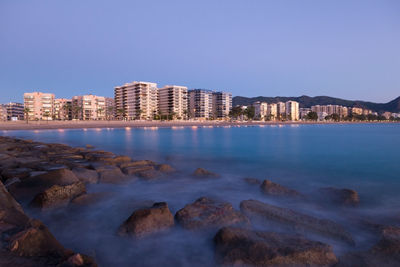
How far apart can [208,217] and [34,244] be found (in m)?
2.67

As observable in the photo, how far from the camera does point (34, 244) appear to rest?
9.25ft

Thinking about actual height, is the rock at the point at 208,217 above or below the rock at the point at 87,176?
below

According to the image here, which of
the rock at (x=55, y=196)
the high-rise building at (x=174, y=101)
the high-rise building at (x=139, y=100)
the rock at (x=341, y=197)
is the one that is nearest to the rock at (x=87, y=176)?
the rock at (x=55, y=196)

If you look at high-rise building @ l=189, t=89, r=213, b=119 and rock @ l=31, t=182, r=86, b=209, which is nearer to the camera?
rock @ l=31, t=182, r=86, b=209

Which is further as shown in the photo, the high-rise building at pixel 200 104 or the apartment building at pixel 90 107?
the high-rise building at pixel 200 104

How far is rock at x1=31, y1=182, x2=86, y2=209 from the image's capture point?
515 centimetres

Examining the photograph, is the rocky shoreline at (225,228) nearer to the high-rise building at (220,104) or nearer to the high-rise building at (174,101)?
the high-rise building at (174,101)

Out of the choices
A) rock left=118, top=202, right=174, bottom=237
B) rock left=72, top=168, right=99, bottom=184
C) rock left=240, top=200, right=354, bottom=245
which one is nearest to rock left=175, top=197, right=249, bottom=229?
rock left=118, top=202, right=174, bottom=237

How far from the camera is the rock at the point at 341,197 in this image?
20.6 feet

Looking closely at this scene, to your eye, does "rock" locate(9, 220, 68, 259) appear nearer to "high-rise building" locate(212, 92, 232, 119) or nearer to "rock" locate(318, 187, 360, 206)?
"rock" locate(318, 187, 360, 206)

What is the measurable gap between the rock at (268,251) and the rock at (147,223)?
1.10 m

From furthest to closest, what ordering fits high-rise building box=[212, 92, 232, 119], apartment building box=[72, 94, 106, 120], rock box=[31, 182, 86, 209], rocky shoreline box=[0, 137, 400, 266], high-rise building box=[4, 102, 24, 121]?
high-rise building box=[4, 102, 24, 121]
high-rise building box=[212, 92, 232, 119]
apartment building box=[72, 94, 106, 120]
rock box=[31, 182, 86, 209]
rocky shoreline box=[0, 137, 400, 266]

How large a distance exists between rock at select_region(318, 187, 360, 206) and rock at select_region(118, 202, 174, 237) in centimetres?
459

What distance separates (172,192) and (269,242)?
391 centimetres
